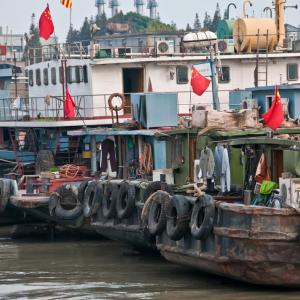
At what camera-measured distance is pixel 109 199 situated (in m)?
22.5

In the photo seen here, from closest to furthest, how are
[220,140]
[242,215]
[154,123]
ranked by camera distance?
[242,215] < [220,140] < [154,123]

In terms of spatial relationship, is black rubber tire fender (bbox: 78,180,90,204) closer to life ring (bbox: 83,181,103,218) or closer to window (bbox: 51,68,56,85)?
life ring (bbox: 83,181,103,218)

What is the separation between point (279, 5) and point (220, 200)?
13887mm

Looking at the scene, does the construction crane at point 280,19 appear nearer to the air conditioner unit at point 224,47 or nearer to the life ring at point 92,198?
the air conditioner unit at point 224,47

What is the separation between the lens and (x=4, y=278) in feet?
66.9

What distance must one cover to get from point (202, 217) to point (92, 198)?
472 cm

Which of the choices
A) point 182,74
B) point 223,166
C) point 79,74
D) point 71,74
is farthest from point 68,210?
point 182,74

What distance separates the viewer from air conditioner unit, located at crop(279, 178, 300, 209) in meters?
17.8

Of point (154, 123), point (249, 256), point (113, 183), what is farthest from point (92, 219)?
point (249, 256)

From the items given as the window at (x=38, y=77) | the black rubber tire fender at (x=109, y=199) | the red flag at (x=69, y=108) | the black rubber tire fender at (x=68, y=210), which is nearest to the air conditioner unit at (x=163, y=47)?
the red flag at (x=69, y=108)

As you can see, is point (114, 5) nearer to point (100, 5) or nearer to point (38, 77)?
point (100, 5)

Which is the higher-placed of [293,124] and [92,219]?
[293,124]

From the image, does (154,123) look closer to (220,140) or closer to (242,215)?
(220,140)

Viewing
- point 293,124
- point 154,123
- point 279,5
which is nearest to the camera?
point 293,124
